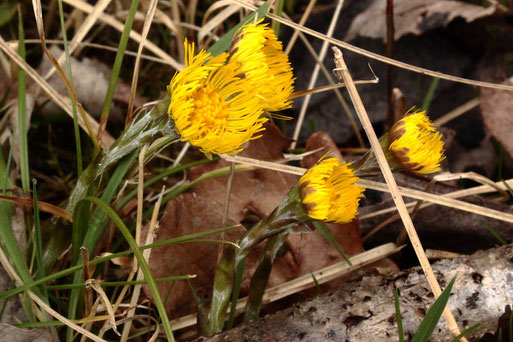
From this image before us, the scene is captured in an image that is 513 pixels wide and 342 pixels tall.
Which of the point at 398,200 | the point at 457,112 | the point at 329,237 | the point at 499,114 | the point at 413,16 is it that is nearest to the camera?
the point at 398,200

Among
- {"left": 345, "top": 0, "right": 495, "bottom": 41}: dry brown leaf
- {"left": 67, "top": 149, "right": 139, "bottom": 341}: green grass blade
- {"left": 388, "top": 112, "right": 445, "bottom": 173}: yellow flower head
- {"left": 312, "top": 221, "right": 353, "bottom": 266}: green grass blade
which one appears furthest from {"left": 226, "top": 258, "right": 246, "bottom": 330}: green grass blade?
{"left": 345, "top": 0, "right": 495, "bottom": 41}: dry brown leaf

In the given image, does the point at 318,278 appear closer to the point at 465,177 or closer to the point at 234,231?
the point at 234,231

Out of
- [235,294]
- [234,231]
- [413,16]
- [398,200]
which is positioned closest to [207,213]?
[234,231]

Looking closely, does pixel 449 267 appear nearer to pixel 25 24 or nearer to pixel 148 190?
pixel 148 190

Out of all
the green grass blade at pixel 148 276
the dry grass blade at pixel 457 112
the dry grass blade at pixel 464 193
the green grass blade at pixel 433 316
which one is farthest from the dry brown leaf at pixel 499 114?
the green grass blade at pixel 148 276

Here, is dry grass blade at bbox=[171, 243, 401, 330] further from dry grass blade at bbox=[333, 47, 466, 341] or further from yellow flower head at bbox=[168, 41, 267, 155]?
yellow flower head at bbox=[168, 41, 267, 155]

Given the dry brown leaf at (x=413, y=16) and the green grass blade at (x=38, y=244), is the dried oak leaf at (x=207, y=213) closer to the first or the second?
the green grass blade at (x=38, y=244)
